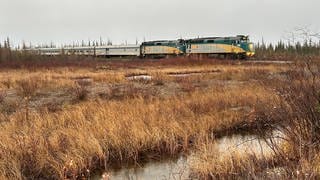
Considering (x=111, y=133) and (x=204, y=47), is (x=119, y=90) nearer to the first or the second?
(x=111, y=133)

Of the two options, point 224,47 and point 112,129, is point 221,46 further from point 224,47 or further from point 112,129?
point 112,129

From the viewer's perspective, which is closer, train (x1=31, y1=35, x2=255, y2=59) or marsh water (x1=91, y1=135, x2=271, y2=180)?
marsh water (x1=91, y1=135, x2=271, y2=180)

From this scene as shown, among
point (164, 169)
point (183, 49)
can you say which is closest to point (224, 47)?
point (183, 49)

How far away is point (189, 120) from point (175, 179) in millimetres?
3810

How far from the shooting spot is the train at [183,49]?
46469 mm

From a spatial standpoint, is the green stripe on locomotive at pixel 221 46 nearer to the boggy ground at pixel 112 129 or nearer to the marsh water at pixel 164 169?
the boggy ground at pixel 112 129

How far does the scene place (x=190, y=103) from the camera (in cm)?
1216

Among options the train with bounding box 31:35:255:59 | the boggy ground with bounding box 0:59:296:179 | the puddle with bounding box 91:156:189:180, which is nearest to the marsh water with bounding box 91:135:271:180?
the puddle with bounding box 91:156:189:180

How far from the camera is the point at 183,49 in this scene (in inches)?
2084

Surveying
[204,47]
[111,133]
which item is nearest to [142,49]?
[204,47]

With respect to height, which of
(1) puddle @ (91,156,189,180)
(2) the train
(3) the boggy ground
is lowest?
(1) puddle @ (91,156,189,180)

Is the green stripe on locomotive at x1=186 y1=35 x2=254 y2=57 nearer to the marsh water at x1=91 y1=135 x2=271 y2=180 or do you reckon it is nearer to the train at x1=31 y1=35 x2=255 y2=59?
the train at x1=31 y1=35 x2=255 y2=59

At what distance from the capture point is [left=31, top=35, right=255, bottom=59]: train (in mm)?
46469

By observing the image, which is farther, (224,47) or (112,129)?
(224,47)
